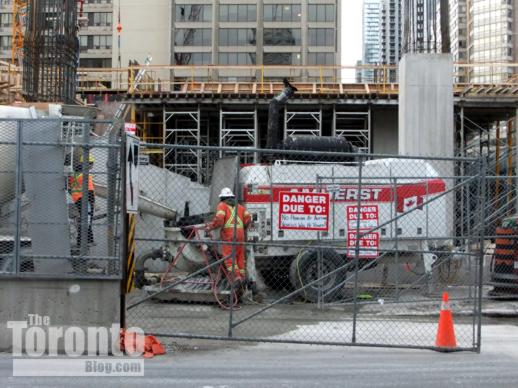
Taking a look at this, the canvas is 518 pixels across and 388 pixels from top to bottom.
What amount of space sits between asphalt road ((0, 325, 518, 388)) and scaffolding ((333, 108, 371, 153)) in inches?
958

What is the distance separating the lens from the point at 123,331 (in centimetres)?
796

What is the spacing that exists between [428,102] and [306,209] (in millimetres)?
14354

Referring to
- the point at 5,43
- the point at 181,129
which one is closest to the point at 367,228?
the point at 181,129

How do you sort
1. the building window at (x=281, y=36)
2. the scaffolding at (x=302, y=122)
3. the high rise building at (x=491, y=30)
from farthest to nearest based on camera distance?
the high rise building at (x=491, y=30) → the building window at (x=281, y=36) → the scaffolding at (x=302, y=122)

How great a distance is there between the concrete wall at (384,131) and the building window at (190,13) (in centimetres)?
4530

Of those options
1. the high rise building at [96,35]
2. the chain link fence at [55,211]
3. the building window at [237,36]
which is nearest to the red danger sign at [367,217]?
the chain link fence at [55,211]

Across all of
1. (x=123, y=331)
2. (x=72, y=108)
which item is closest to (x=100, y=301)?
(x=123, y=331)

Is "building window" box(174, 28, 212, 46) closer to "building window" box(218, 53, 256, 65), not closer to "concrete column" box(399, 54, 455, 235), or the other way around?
"building window" box(218, 53, 256, 65)

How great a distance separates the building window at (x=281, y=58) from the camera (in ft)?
247

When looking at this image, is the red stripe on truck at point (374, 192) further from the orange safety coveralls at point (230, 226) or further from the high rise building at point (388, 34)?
the high rise building at point (388, 34)

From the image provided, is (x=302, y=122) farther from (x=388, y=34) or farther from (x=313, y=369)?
(x=388, y=34)

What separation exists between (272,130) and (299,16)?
196 feet

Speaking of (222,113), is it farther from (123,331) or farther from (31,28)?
(123,331)

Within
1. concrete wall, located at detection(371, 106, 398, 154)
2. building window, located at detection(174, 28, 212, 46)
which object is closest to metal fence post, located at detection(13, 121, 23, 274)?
concrete wall, located at detection(371, 106, 398, 154)
